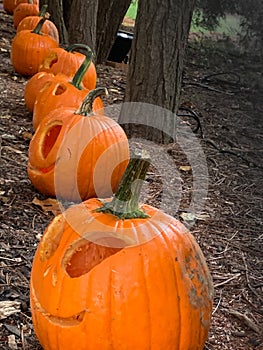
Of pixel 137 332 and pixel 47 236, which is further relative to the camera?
pixel 47 236

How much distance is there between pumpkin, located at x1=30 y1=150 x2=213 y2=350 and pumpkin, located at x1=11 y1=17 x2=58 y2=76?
473cm

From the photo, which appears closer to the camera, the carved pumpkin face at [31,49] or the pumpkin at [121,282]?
the pumpkin at [121,282]

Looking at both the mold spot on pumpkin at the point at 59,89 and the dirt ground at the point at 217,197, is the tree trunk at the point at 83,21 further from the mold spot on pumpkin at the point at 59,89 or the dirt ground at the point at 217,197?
the mold spot on pumpkin at the point at 59,89

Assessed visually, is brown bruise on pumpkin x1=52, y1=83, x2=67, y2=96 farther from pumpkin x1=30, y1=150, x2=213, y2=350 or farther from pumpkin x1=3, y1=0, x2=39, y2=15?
pumpkin x1=3, y1=0, x2=39, y2=15

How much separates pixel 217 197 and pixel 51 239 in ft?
7.67

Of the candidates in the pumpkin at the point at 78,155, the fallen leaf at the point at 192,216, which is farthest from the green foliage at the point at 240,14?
the pumpkin at the point at 78,155

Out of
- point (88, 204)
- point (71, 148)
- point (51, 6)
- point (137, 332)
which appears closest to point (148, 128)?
point (71, 148)

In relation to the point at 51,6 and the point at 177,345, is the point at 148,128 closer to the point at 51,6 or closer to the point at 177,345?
the point at 177,345

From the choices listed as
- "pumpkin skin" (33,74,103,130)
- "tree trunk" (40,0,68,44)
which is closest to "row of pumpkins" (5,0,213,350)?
"pumpkin skin" (33,74,103,130)

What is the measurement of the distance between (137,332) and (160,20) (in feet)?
10.9

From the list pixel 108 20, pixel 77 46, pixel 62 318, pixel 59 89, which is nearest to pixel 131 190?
pixel 62 318

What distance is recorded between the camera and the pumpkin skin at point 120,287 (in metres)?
2.18

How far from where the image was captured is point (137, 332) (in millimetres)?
2188

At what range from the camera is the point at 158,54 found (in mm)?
5066
